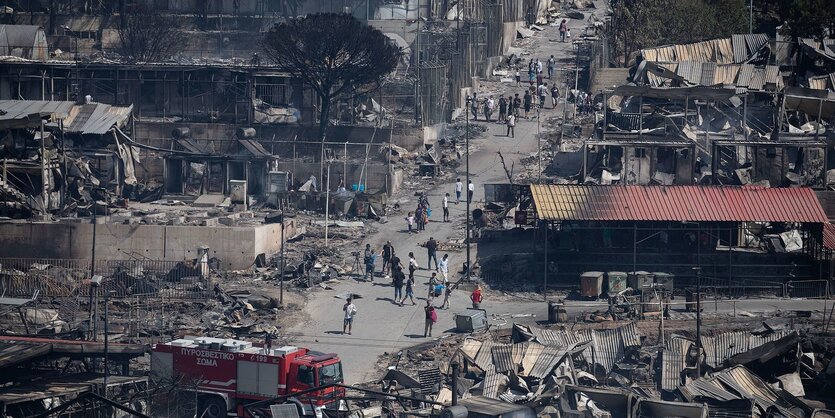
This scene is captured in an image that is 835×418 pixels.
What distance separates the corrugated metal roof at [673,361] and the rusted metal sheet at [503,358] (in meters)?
3.86

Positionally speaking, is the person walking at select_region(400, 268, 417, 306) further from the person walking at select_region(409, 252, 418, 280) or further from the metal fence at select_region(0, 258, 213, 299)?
the metal fence at select_region(0, 258, 213, 299)

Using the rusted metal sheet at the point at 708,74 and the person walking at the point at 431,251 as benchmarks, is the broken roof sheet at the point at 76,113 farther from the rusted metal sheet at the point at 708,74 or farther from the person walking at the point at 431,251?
the rusted metal sheet at the point at 708,74

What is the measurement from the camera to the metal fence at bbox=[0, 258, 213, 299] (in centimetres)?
4703

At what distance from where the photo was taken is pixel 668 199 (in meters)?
48.2

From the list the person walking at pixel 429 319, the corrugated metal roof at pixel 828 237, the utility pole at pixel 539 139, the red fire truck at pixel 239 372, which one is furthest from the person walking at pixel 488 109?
the red fire truck at pixel 239 372

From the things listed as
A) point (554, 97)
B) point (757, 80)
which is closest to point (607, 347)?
point (757, 80)

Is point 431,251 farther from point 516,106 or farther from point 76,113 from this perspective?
point 76,113

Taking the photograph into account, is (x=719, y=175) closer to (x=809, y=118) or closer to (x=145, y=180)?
(x=809, y=118)

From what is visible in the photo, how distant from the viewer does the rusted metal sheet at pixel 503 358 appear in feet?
127

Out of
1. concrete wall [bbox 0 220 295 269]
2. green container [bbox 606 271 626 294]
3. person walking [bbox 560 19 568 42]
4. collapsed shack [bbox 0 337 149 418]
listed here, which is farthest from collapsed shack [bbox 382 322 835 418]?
person walking [bbox 560 19 568 42]

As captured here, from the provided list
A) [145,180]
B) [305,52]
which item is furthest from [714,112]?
[145,180]

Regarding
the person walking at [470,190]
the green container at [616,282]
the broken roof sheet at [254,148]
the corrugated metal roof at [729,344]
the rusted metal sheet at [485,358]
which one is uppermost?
the broken roof sheet at [254,148]

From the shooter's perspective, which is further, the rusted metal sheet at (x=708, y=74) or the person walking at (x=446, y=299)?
the rusted metal sheet at (x=708, y=74)

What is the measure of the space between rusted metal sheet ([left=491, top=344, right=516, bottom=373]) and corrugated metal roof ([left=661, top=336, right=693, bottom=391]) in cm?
386
